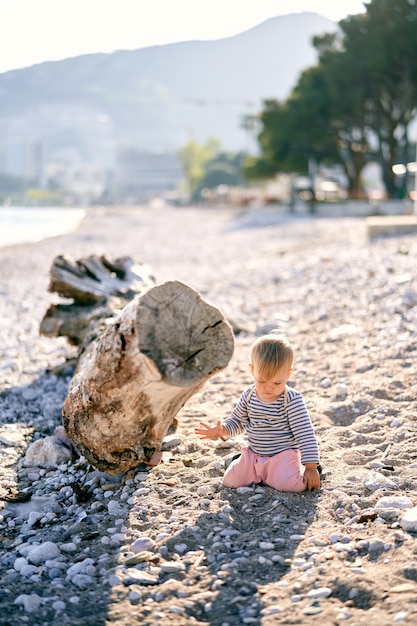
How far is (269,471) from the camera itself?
13.8ft

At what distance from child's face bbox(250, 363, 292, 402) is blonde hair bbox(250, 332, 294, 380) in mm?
20

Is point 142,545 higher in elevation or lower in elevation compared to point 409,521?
lower

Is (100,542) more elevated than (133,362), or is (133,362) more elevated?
(133,362)

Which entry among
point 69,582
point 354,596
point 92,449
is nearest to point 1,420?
point 92,449

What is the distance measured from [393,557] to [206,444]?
2.04 metres

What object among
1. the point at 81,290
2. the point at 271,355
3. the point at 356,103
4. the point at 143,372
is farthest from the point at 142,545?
the point at 356,103

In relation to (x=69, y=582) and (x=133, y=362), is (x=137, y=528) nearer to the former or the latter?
(x=69, y=582)

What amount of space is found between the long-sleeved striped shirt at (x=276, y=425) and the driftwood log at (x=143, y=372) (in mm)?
306

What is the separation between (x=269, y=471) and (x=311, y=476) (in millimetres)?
241

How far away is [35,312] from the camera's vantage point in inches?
466

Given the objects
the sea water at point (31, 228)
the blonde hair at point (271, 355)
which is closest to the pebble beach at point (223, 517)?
the blonde hair at point (271, 355)

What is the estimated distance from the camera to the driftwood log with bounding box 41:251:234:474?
154 inches

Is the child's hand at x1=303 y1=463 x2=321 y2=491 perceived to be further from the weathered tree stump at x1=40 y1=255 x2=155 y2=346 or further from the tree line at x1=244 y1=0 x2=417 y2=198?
the tree line at x1=244 y1=0 x2=417 y2=198

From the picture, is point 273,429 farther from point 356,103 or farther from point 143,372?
point 356,103
